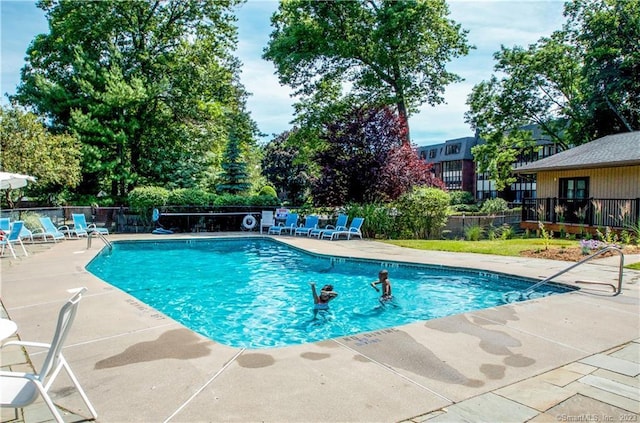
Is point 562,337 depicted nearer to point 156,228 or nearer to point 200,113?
point 156,228

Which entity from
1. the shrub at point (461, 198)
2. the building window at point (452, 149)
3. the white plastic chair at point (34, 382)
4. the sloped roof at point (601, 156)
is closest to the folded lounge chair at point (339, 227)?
the sloped roof at point (601, 156)

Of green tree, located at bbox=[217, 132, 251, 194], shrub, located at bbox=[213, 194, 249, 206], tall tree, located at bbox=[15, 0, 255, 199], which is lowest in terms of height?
shrub, located at bbox=[213, 194, 249, 206]

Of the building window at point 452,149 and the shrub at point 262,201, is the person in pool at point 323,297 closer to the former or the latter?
the shrub at point 262,201

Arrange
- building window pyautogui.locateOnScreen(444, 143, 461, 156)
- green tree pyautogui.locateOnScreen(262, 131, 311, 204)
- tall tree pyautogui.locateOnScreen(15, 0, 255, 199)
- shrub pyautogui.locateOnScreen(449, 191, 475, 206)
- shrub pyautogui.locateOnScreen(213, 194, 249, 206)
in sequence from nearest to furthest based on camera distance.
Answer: shrub pyautogui.locateOnScreen(213, 194, 249, 206) < tall tree pyautogui.locateOnScreen(15, 0, 255, 199) < green tree pyautogui.locateOnScreen(262, 131, 311, 204) < shrub pyautogui.locateOnScreen(449, 191, 475, 206) < building window pyautogui.locateOnScreen(444, 143, 461, 156)

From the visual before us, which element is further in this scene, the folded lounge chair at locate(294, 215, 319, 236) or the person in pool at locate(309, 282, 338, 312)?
the folded lounge chair at locate(294, 215, 319, 236)

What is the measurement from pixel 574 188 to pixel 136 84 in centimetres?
2065

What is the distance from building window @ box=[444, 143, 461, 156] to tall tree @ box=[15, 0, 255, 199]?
35.4m

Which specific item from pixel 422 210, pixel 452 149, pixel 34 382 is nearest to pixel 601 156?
pixel 422 210

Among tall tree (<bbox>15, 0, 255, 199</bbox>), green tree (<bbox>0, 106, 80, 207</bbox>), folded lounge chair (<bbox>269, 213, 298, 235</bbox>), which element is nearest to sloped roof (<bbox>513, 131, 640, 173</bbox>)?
folded lounge chair (<bbox>269, 213, 298, 235</bbox>)

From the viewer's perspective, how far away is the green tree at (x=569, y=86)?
21706mm

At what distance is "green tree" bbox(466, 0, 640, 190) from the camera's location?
21.7 m

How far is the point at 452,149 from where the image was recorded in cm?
5200

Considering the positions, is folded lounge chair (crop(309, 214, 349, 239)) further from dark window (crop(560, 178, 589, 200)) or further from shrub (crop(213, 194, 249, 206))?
dark window (crop(560, 178, 589, 200))

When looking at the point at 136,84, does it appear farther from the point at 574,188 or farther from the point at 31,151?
the point at 574,188
